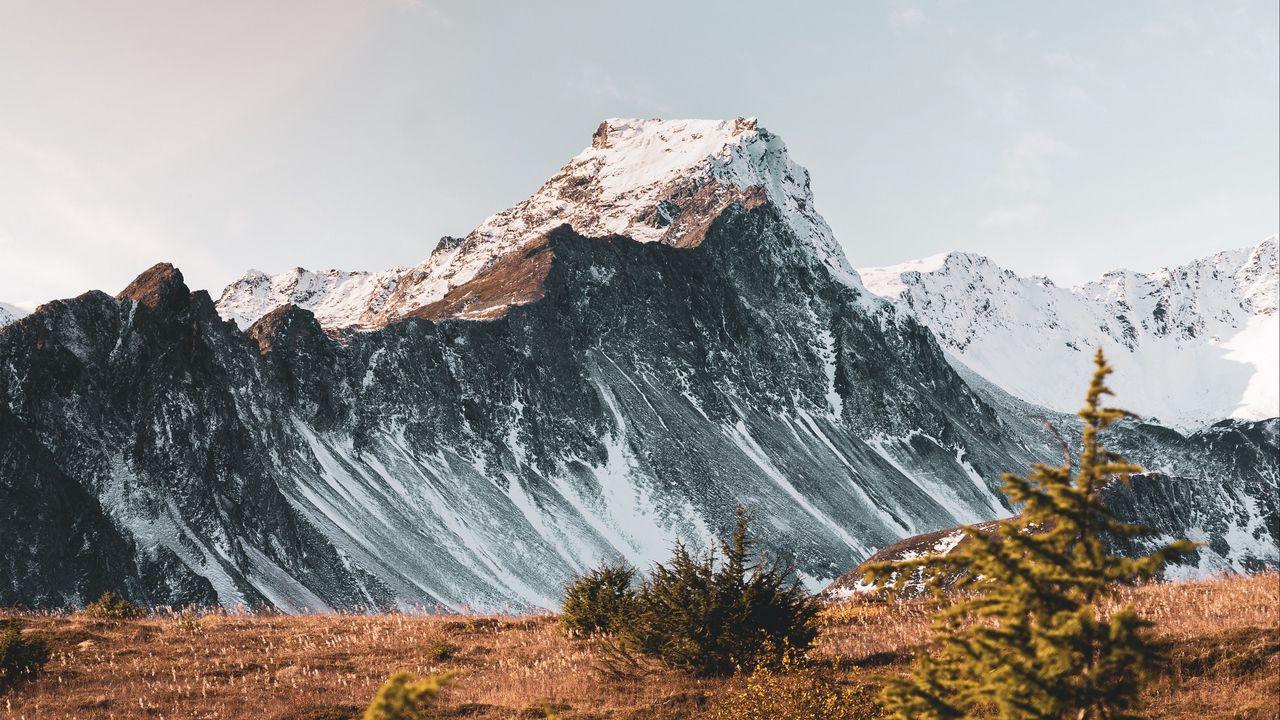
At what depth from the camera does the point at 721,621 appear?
1752 cm

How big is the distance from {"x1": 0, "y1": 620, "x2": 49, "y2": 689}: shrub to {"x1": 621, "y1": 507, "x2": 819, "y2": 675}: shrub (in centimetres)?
1119

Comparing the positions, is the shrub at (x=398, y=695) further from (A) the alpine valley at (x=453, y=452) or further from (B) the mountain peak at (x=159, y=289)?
(B) the mountain peak at (x=159, y=289)

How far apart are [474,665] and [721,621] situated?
527 centimetres

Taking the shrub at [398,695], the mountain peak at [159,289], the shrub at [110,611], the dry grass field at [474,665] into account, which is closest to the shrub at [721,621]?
the dry grass field at [474,665]

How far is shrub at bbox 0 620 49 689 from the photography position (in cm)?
1686

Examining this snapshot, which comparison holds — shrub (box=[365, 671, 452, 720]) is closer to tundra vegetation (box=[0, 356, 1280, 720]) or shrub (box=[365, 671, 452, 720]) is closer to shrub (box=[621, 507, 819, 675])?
tundra vegetation (box=[0, 356, 1280, 720])

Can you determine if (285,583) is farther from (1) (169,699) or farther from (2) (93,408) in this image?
(1) (169,699)

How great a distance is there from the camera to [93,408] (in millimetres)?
83250

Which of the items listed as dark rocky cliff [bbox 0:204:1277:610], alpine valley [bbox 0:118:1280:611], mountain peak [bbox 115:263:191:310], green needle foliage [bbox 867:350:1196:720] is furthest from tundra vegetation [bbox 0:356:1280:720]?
mountain peak [bbox 115:263:191:310]

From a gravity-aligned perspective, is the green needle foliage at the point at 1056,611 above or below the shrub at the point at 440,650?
above

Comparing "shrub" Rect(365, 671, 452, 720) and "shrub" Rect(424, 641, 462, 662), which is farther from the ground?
"shrub" Rect(365, 671, 452, 720)

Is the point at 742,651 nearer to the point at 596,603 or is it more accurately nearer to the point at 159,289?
the point at 596,603

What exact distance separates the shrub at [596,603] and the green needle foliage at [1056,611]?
496 inches

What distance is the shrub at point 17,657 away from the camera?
55.3 ft
